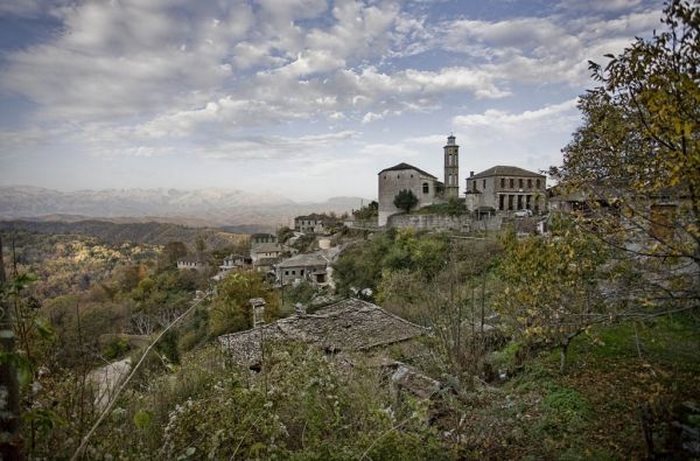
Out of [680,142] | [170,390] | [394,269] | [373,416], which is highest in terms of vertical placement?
[680,142]

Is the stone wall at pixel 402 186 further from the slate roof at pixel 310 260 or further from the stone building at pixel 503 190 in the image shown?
the slate roof at pixel 310 260

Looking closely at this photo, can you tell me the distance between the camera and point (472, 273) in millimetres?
19828

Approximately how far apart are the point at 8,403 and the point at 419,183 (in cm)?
3963

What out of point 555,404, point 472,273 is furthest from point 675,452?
point 472,273

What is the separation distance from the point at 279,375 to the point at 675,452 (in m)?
4.13

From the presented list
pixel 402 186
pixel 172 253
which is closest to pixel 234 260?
pixel 172 253

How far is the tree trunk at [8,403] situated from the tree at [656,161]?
191 inches

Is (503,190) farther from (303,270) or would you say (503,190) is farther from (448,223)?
(303,270)

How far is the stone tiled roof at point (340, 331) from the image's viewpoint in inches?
420

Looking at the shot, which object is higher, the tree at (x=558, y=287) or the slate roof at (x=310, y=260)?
the tree at (x=558, y=287)

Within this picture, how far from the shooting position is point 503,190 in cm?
3600

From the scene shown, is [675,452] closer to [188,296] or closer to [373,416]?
[373,416]

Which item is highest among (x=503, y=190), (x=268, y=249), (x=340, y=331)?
(x=503, y=190)

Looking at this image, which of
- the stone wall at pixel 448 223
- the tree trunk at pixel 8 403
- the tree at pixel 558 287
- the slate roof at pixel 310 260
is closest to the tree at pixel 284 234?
the slate roof at pixel 310 260
